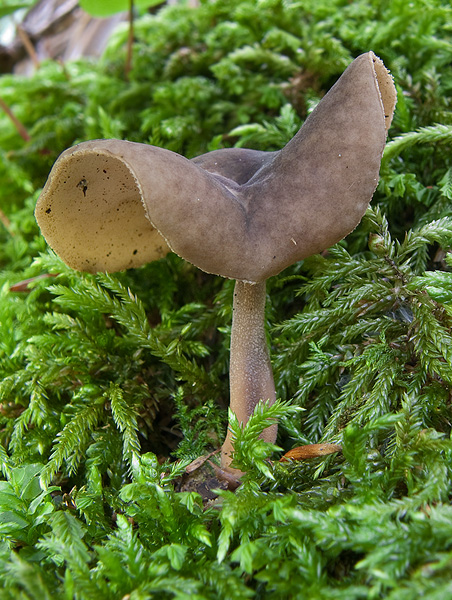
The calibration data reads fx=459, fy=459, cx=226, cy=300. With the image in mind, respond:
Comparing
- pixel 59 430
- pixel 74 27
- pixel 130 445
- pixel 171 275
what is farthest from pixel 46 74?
pixel 130 445

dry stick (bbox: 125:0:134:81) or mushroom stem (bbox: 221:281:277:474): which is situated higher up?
dry stick (bbox: 125:0:134:81)

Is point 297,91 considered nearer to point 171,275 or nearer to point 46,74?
point 171,275

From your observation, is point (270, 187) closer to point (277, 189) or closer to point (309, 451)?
point (277, 189)

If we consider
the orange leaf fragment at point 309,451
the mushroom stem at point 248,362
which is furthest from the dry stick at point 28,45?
the orange leaf fragment at point 309,451

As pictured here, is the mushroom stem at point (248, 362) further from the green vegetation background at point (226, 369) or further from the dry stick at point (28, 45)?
the dry stick at point (28, 45)

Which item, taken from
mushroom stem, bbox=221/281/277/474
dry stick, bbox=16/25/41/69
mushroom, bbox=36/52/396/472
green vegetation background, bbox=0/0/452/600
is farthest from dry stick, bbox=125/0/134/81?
mushroom stem, bbox=221/281/277/474

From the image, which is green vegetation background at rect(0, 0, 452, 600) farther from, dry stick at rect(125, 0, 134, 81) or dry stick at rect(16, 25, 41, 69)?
dry stick at rect(16, 25, 41, 69)
